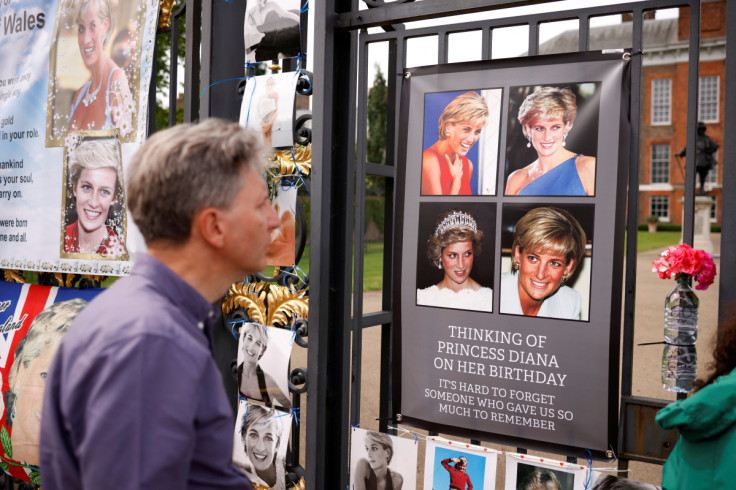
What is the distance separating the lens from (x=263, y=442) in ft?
9.40

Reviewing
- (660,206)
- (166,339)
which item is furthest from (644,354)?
(660,206)

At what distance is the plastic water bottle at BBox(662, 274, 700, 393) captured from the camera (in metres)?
2.11

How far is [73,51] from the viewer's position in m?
3.41

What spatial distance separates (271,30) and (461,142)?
3.35 ft

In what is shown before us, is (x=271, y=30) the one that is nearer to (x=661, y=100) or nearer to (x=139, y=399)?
(x=139, y=399)

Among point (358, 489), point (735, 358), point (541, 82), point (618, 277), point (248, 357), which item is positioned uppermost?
point (541, 82)

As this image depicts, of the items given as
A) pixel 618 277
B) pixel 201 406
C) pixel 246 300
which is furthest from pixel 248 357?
pixel 201 406

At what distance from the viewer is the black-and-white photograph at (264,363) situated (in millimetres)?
2793

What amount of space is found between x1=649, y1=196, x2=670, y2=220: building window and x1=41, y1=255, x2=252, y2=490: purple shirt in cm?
3289

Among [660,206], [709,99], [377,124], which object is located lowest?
[660,206]

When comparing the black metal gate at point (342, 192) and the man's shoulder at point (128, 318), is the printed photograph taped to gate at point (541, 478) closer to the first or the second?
the black metal gate at point (342, 192)

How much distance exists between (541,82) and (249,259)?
4.90ft

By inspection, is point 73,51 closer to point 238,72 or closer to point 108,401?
point 238,72

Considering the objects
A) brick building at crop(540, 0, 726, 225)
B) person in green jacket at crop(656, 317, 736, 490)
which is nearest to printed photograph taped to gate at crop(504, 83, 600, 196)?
person in green jacket at crop(656, 317, 736, 490)
